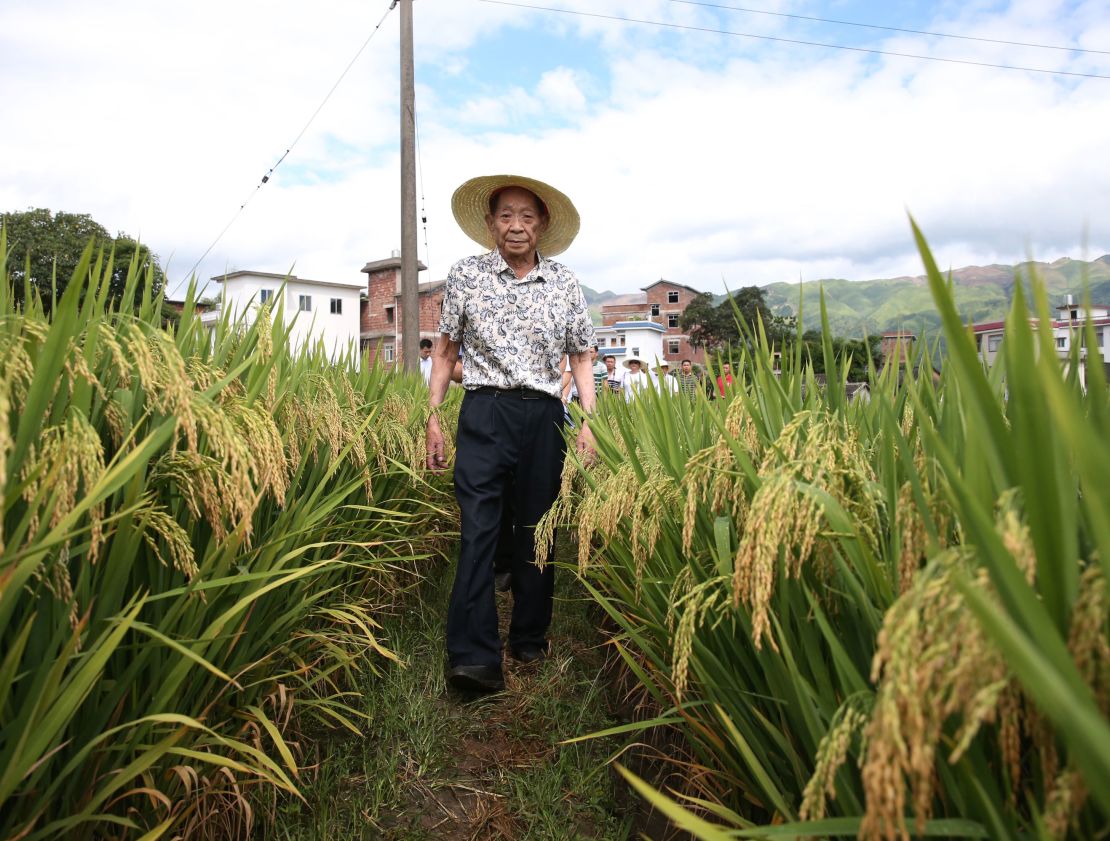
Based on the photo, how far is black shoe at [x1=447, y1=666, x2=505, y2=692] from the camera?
2582mm

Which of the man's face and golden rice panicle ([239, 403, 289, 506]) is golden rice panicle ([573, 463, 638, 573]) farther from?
the man's face

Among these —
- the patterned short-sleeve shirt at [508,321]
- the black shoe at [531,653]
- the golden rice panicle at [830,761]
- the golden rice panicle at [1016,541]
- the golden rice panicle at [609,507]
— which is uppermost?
the patterned short-sleeve shirt at [508,321]

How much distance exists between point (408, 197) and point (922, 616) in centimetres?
1042

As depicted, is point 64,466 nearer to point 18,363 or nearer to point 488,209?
point 18,363

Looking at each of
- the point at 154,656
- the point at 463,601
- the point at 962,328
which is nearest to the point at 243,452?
the point at 154,656

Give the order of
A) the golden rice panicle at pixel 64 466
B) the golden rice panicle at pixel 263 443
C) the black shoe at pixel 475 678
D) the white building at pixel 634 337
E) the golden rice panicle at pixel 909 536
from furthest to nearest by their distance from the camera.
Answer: the white building at pixel 634 337 < the black shoe at pixel 475 678 < the golden rice panicle at pixel 263 443 < the golden rice panicle at pixel 64 466 < the golden rice panicle at pixel 909 536

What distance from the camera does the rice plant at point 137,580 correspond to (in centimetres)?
113

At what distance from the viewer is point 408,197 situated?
10.4m

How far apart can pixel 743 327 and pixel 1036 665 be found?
1611 millimetres

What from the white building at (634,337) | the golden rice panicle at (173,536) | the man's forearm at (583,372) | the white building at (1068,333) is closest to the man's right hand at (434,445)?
the man's forearm at (583,372)

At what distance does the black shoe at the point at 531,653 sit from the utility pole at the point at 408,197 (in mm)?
7549

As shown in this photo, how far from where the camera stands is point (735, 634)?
1.42m

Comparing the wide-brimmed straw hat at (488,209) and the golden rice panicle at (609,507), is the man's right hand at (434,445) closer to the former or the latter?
the wide-brimmed straw hat at (488,209)

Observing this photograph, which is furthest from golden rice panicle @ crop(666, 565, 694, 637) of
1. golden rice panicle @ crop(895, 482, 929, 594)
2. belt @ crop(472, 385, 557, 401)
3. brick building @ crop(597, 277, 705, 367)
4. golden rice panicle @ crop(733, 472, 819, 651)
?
brick building @ crop(597, 277, 705, 367)
